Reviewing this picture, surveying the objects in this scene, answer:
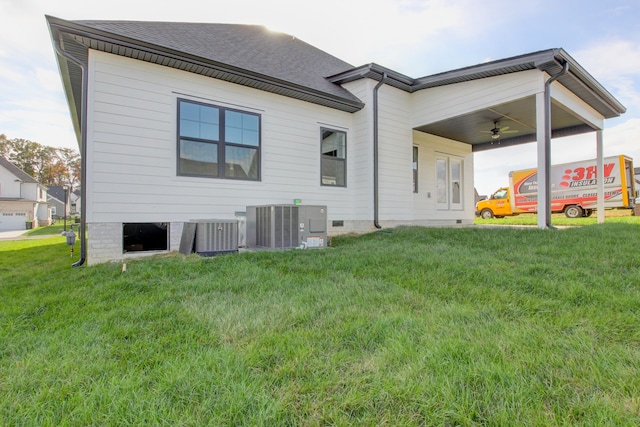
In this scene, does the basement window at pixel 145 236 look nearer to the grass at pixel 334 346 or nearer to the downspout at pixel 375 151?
the grass at pixel 334 346

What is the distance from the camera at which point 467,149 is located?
36.2 ft

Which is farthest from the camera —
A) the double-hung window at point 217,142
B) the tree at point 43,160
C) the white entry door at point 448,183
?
the tree at point 43,160

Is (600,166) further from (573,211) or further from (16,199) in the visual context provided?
(16,199)

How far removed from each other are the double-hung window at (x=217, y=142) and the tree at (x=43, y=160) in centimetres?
4910

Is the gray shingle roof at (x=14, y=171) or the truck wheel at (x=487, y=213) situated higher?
the gray shingle roof at (x=14, y=171)

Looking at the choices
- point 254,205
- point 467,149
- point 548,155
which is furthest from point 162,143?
point 467,149

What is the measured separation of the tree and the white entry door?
2020 inches

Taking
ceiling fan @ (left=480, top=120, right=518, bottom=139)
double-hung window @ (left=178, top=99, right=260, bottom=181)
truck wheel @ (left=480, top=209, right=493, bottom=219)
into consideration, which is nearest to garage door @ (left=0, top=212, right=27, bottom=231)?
double-hung window @ (left=178, top=99, right=260, bottom=181)

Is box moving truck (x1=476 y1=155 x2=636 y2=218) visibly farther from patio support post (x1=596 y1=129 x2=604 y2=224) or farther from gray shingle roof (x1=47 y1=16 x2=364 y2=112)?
gray shingle roof (x1=47 y1=16 x2=364 y2=112)

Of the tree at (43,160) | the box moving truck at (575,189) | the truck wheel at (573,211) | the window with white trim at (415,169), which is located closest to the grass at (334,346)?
the window with white trim at (415,169)

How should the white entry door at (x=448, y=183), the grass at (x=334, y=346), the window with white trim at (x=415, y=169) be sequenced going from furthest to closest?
the white entry door at (x=448, y=183)
the window with white trim at (x=415, y=169)
the grass at (x=334, y=346)

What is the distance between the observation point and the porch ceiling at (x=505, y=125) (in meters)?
7.67

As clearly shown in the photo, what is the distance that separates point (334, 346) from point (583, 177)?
58.6ft

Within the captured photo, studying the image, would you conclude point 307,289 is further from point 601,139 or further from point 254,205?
point 601,139
